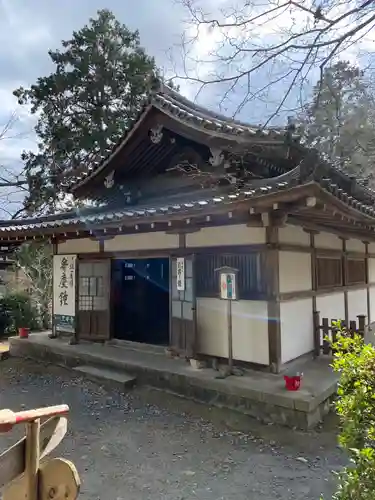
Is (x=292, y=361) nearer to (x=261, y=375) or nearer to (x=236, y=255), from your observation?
(x=261, y=375)

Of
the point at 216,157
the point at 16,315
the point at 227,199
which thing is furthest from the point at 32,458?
the point at 16,315

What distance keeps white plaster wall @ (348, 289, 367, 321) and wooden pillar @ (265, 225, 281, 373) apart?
3.77m

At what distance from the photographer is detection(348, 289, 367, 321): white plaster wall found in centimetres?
862

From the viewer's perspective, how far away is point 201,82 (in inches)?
155

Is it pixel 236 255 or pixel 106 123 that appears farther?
pixel 106 123

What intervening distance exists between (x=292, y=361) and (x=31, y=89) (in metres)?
17.6

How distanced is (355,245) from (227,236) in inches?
186

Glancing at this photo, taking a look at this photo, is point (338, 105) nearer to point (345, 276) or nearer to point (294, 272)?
point (294, 272)

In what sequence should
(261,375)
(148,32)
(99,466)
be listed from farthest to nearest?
(261,375) → (148,32) → (99,466)

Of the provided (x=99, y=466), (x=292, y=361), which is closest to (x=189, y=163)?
(x=292, y=361)

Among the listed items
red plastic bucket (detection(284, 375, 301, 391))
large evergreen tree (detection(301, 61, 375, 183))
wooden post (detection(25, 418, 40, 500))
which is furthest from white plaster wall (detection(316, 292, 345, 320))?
wooden post (detection(25, 418, 40, 500))

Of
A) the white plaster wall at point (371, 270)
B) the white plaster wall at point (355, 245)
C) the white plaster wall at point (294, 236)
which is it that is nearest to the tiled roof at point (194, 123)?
the white plaster wall at point (294, 236)

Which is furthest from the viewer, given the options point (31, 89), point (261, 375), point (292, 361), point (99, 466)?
point (31, 89)

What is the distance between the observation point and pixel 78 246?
8531mm
